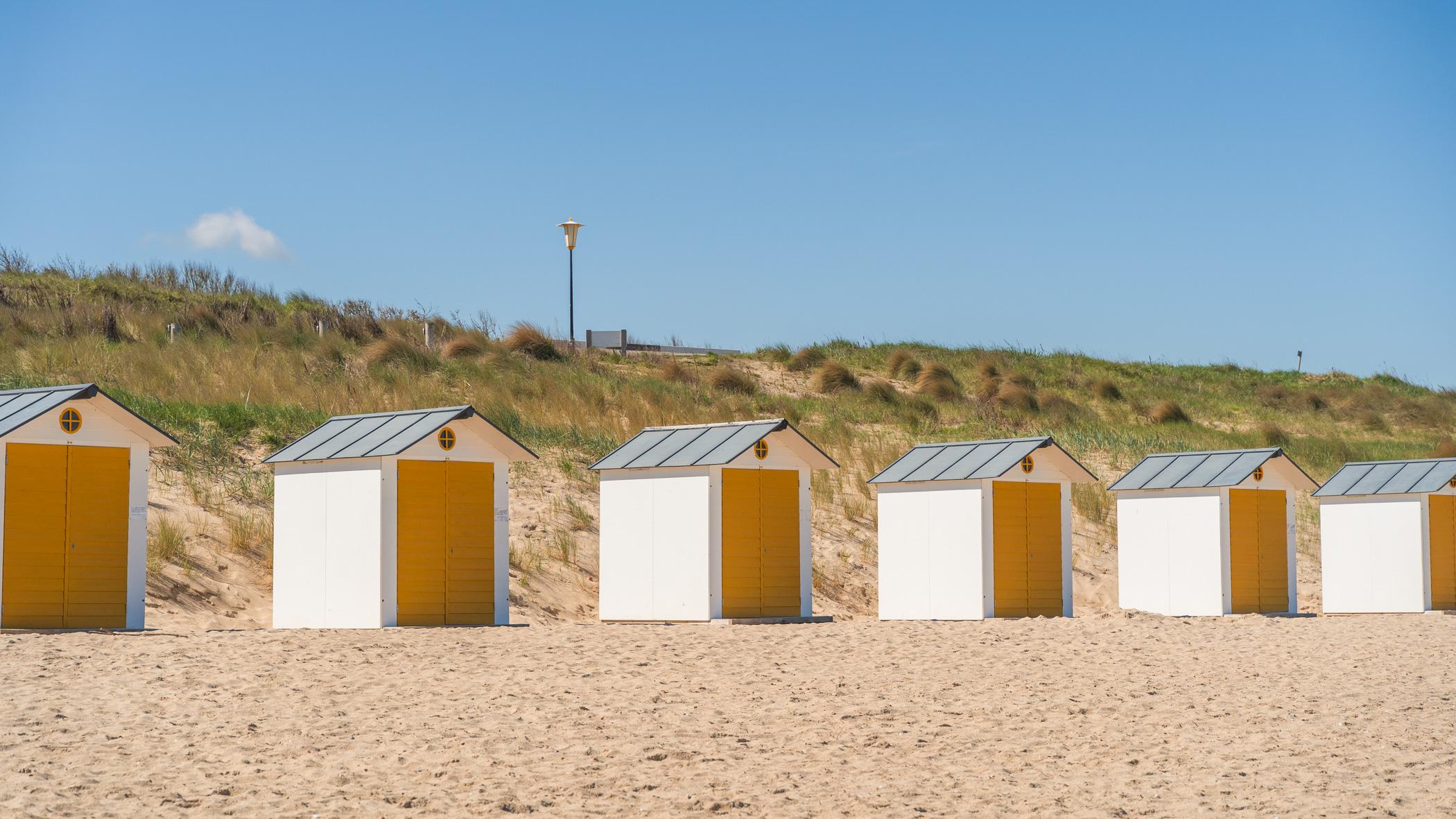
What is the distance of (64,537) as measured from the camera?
1466 cm

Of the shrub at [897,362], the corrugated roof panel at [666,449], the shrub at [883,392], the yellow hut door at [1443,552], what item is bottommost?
the yellow hut door at [1443,552]

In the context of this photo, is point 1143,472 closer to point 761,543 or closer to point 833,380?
point 761,543

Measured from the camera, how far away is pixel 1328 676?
13391 millimetres

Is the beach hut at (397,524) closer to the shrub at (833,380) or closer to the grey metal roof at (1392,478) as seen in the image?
the grey metal roof at (1392,478)

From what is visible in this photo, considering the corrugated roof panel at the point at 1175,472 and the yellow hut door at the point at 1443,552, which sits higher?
the corrugated roof panel at the point at 1175,472

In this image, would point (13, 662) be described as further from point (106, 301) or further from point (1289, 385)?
point (1289, 385)

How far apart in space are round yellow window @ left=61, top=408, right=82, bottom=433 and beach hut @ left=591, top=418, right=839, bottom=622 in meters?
5.98

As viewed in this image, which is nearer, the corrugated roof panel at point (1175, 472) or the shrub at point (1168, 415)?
the corrugated roof panel at point (1175, 472)

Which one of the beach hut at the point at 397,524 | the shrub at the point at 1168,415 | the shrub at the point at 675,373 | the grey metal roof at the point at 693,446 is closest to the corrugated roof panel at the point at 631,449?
the grey metal roof at the point at 693,446

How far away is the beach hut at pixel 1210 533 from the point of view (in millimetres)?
20531

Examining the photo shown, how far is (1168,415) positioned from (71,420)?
92.9ft

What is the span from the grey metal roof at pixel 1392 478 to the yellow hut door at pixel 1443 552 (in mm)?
275

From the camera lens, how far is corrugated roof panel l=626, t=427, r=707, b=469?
18203 millimetres

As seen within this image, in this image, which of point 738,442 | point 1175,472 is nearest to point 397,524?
point 738,442
